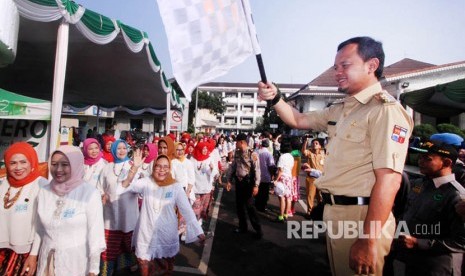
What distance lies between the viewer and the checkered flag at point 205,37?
5.73 feet

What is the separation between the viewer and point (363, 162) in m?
1.71

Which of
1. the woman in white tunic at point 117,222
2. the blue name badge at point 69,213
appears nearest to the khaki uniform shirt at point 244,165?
the woman in white tunic at point 117,222

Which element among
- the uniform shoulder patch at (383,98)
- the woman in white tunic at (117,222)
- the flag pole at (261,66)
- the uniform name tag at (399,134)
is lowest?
the woman in white tunic at (117,222)

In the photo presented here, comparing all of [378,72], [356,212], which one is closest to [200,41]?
[378,72]

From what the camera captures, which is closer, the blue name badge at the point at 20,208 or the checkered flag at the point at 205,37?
the checkered flag at the point at 205,37

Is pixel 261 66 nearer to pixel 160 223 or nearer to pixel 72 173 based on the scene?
pixel 72 173

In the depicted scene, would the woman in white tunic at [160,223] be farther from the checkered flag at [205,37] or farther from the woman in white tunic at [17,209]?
the checkered flag at [205,37]

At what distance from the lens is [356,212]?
68.3 inches

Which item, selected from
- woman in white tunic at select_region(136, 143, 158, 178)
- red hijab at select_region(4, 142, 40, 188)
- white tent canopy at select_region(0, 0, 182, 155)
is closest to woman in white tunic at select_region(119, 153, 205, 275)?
red hijab at select_region(4, 142, 40, 188)

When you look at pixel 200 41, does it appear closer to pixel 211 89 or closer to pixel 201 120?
pixel 201 120

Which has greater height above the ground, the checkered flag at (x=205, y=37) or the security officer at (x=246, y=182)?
the checkered flag at (x=205, y=37)

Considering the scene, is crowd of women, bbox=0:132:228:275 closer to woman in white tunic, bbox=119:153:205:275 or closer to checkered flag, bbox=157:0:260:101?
woman in white tunic, bbox=119:153:205:275

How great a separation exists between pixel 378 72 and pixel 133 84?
1070 cm

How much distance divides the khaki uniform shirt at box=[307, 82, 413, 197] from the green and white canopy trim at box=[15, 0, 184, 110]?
14.3ft
